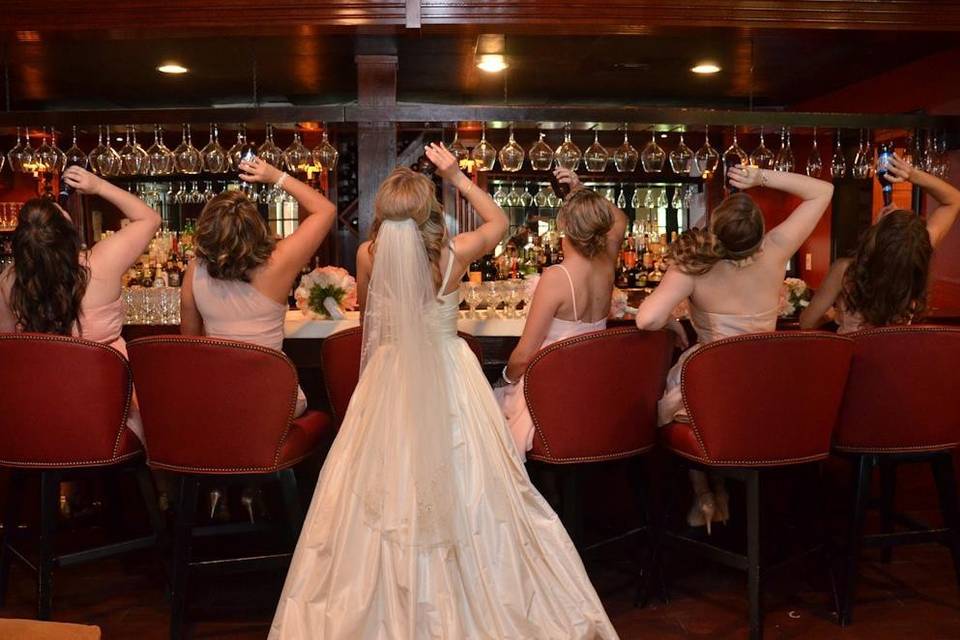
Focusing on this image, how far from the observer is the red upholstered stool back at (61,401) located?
9.69 feet

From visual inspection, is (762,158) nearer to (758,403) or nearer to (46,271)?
(758,403)

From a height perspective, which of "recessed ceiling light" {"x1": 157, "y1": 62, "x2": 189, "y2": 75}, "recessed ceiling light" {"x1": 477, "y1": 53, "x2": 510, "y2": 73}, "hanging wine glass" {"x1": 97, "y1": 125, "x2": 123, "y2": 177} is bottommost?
"hanging wine glass" {"x1": 97, "y1": 125, "x2": 123, "y2": 177}

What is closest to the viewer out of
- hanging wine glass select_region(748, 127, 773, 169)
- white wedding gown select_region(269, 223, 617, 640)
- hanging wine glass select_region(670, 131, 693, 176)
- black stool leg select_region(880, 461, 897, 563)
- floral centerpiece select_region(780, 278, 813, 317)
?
white wedding gown select_region(269, 223, 617, 640)

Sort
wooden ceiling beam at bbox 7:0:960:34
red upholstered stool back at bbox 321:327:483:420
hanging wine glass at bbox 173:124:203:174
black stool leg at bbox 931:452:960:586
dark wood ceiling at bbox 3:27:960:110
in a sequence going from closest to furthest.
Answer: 1. red upholstered stool back at bbox 321:327:483:420
2. black stool leg at bbox 931:452:960:586
3. wooden ceiling beam at bbox 7:0:960:34
4. hanging wine glass at bbox 173:124:203:174
5. dark wood ceiling at bbox 3:27:960:110

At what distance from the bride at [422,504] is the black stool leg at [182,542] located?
414 millimetres

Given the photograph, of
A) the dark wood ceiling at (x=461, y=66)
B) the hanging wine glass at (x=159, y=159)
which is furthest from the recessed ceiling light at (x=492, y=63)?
the hanging wine glass at (x=159, y=159)

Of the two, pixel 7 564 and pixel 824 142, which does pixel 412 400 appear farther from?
pixel 824 142

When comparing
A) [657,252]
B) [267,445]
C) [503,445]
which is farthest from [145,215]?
[657,252]

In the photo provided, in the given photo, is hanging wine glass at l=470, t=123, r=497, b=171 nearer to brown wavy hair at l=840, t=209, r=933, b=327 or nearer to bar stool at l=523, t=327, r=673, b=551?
bar stool at l=523, t=327, r=673, b=551

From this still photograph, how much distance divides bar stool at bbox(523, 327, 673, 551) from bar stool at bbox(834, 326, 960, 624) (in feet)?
2.07

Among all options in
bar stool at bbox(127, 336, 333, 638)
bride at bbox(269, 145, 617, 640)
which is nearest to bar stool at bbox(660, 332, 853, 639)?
bride at bbox(269, 145, 617, 640)

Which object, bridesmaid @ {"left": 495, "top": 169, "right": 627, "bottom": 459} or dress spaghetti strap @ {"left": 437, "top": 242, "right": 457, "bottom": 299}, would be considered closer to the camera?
dress spaghetti strap @ {"left": 437, "top": 242, "right": 457, "bottom": 299}

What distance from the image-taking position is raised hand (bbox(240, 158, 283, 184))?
3.35 metres

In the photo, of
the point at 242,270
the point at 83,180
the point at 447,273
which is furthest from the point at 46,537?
the point at 447,273
